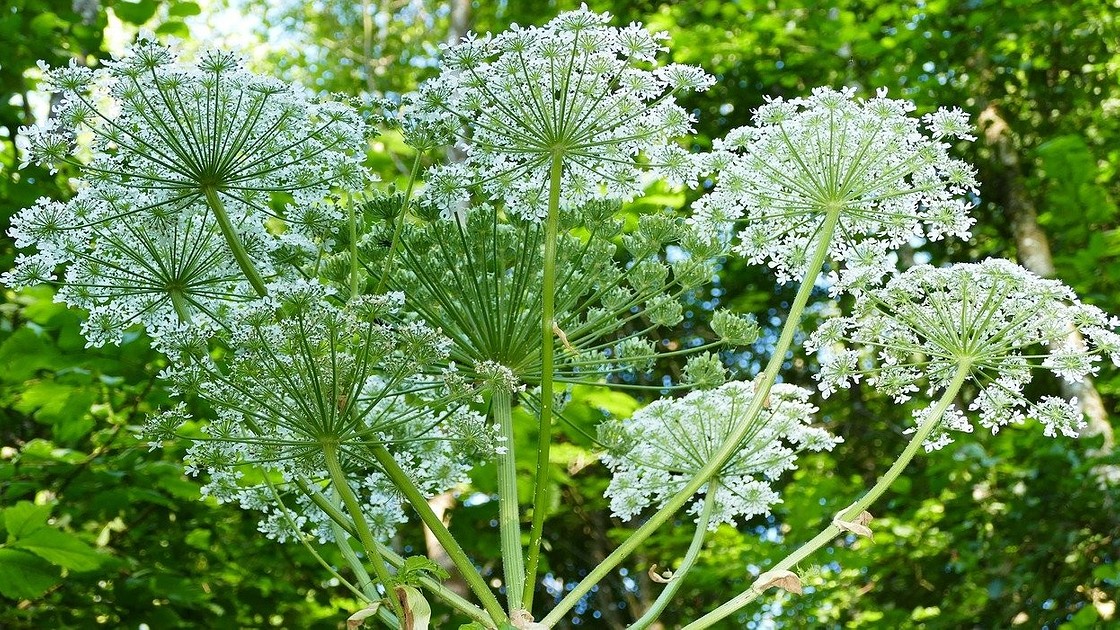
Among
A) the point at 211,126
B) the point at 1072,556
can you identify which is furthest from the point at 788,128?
the point at 1072,556

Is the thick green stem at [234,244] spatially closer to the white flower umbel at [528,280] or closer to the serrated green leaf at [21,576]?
the white flower umbel at [528,280]

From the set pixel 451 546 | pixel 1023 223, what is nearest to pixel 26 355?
pixel 451 546

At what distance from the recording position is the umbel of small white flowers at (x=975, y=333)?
3.46 metres

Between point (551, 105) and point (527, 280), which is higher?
point (551, 105)

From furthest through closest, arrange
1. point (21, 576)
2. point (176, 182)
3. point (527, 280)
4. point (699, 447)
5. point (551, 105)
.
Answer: point (21, 576) < point (699, 447) < point (527, 280) < point (551, 105) < point (176, 182)

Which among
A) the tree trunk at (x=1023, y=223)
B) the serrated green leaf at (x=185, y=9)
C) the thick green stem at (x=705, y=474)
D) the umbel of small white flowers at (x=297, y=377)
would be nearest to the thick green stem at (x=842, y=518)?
the thick green stem at (x=705, y=474)

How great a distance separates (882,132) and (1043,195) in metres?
12.6

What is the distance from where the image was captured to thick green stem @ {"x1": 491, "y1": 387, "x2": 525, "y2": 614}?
3.07m

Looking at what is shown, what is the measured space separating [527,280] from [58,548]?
7.63 feet

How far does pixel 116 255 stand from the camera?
3.43m

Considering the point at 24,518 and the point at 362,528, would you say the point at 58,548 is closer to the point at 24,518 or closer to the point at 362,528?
the point at 24,518

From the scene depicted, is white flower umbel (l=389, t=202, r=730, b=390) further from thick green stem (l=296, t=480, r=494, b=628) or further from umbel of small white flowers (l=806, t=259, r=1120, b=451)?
thick green stem (l=296, t=480, r=494, b=628)

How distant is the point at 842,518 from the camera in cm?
309

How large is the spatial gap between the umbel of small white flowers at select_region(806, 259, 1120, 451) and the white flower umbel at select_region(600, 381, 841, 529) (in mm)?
369
